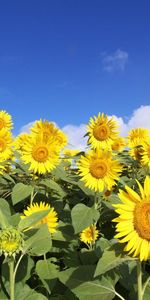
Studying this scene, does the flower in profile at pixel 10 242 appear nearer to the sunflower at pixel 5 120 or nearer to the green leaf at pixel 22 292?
the green leaf at pixel 22 292

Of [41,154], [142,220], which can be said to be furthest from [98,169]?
[142,220]

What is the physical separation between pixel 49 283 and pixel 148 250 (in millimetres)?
873

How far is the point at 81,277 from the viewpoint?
2.58 metres

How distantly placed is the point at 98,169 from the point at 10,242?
60.7 inches

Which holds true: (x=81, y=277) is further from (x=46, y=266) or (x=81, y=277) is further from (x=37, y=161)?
(x=37, y=161)

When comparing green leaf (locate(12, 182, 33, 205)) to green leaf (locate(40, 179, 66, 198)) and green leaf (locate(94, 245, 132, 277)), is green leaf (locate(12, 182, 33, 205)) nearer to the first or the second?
green leaf (locate(40, 179, 66, 198))

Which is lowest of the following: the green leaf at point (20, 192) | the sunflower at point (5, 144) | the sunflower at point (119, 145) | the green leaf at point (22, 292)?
the green leaf at point (22, 292)

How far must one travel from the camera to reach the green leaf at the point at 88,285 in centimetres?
251

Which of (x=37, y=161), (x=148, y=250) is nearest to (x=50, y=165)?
(x=37, y=161)

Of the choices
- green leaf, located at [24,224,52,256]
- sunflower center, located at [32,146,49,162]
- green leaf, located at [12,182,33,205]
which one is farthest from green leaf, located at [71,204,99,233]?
sunflower center, located at [32,146,49,162]

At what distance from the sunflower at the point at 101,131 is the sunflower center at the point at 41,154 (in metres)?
0.52

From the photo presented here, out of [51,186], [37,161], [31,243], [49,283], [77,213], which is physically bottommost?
[49,283]

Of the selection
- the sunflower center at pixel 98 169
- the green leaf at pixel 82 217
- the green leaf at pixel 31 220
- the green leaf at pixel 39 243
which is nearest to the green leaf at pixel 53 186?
the sunflower center at pixel 98 169

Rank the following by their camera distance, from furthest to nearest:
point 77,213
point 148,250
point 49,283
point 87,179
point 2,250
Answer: point 87,179
point 77,213
point 49,283
point 2,250
point 148,250
